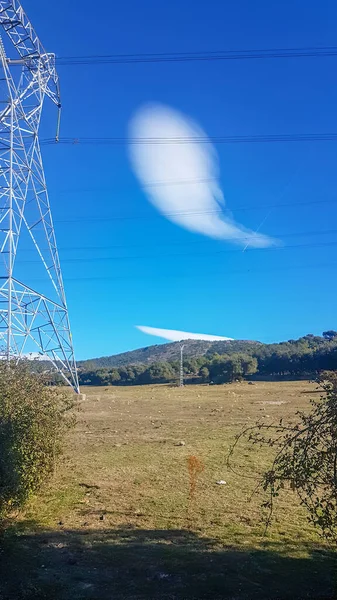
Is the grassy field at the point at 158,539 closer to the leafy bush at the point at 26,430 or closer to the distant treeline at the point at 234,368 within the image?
the leafy bush at the point at 26,430

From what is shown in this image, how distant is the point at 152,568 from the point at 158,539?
1.07 m

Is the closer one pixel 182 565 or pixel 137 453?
pixel 182 565

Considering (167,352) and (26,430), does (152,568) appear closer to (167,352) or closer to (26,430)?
(26,430)

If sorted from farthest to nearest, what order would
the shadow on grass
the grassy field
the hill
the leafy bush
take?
the hill, the leafy bush, the grassy field, the shadow on grass

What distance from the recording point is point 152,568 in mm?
6027

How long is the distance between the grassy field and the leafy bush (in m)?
0.72

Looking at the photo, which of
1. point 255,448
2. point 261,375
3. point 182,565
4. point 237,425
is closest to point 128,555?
point 182,565

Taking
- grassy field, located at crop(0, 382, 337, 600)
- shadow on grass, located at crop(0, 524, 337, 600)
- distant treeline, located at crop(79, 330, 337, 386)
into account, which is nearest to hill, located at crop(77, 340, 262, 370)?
distant treeline, located at crop(79, 330, 337, 386)

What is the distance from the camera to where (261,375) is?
65188 mm

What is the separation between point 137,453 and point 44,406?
5.42 metres

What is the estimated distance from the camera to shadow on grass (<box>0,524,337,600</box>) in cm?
531

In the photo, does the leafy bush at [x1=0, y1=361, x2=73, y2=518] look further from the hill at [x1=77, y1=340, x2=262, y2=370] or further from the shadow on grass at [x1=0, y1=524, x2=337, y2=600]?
the hill at [x1=77, y1=340, x2=262, y2=370]

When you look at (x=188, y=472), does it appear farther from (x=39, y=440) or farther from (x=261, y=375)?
(x=261, y=375)

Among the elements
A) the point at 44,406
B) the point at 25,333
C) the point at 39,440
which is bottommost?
the point at 39,440
